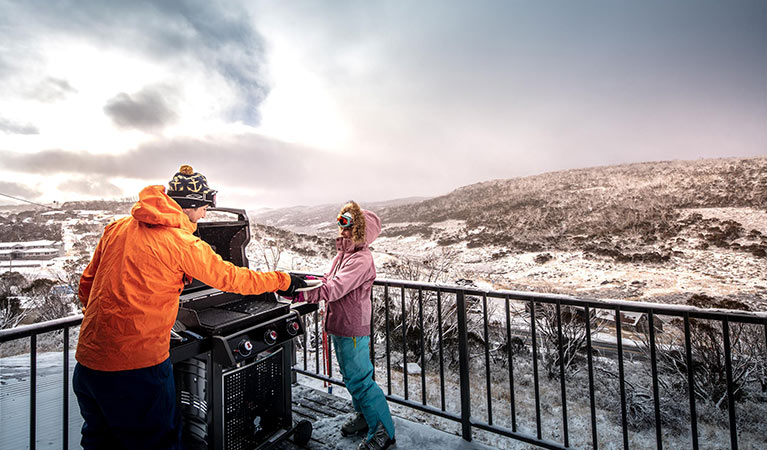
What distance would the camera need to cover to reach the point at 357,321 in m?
2.35

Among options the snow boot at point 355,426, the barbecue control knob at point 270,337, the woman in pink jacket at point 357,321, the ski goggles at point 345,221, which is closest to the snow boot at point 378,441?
the woman in pink jacket at point 357,321

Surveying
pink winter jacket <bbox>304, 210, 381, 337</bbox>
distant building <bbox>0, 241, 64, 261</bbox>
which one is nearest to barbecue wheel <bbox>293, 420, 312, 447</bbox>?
pink winter jacket <bbox>304, 210, 381, 337</bbox>

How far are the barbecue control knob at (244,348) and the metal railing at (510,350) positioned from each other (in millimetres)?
1169

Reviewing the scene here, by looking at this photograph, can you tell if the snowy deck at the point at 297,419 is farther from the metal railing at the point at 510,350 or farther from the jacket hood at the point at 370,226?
the jacket hood at the point at 370,226

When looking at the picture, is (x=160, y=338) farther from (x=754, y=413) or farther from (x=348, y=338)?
(x=754, y=413)

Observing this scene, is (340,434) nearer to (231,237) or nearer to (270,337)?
(270,337)

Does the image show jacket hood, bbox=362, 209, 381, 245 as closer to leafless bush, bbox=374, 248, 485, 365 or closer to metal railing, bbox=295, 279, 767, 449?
metal railing, bbox=295, 279, 767, 449

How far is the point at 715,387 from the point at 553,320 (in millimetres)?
3259

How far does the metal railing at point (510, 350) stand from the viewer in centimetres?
194

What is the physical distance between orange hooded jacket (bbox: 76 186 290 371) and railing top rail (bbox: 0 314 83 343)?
54cm

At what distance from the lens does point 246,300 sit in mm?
2445

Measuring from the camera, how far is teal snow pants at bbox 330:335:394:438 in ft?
7.71

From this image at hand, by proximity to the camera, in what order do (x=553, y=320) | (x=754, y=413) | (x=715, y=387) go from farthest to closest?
1. (x=553, y=320)
2. (x=715, y=387)
3. (x=754, y=413)

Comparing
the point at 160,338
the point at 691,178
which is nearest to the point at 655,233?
the point at 691,178
